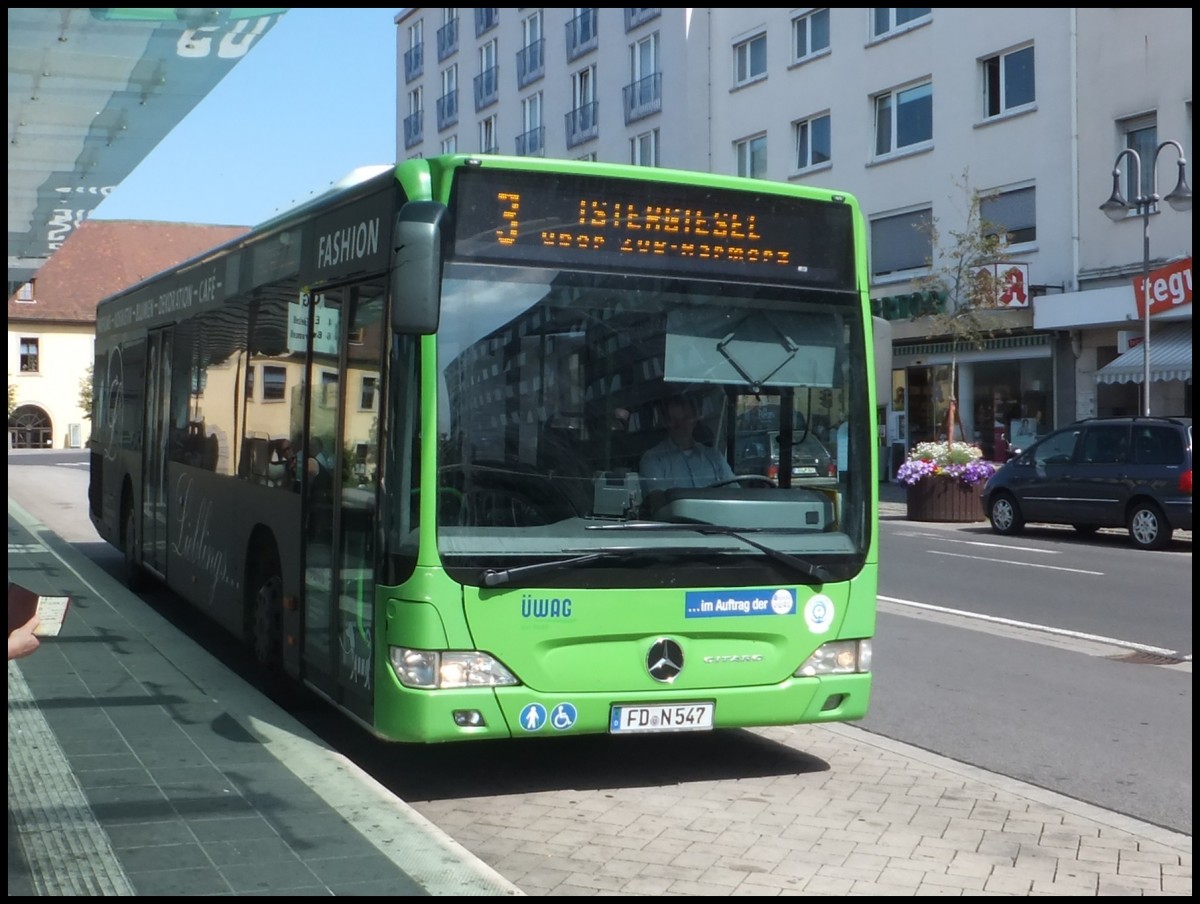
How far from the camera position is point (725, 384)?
6.61 meters

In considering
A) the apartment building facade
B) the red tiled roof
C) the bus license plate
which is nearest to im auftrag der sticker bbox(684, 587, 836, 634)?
the bus license plate

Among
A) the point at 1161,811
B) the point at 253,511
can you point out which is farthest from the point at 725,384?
the point at 253,511

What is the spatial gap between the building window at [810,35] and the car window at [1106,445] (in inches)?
774

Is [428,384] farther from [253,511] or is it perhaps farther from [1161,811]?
[1161,811]

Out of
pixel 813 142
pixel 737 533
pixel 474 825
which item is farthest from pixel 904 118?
pixel 474 825

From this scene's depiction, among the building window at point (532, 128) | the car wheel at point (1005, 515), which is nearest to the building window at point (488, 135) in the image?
the building window at point (532, 128)

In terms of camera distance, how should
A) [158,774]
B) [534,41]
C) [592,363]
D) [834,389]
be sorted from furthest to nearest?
[534,41], [834,389], [592,363], [158,774]

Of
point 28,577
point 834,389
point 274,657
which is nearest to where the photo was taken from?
point 834,389

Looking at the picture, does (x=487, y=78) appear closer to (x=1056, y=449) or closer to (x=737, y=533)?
(x=1056, y=449)

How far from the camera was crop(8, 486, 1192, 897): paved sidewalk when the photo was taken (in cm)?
474

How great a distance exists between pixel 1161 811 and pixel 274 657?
4515 mm

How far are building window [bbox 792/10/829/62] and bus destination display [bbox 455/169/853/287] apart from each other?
3258cm

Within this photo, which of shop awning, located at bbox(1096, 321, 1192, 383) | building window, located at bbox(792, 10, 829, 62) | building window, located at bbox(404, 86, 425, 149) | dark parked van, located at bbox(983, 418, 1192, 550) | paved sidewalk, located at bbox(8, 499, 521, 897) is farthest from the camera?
building window, located at bbox(404, 86, 425, 149)

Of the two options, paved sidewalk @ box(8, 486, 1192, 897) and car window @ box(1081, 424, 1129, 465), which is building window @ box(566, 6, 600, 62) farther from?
paved sidewalk @ box(8, 486, 1192, 897)
